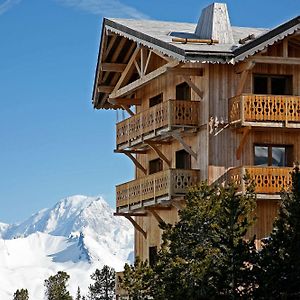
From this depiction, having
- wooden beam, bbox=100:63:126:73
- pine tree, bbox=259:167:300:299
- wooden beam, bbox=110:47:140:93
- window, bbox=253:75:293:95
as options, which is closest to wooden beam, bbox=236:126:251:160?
window, bbox=253:75:293:95

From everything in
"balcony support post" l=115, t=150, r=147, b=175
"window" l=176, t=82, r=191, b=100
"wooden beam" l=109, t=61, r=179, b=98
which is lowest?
"balcony support post" l=115, t=150, r=147, b=175

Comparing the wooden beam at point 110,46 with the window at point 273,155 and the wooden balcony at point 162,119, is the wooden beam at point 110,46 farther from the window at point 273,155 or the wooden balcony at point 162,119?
the window at point 273,155

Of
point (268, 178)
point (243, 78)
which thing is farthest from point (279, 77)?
point (268, 178)

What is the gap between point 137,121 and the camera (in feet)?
169

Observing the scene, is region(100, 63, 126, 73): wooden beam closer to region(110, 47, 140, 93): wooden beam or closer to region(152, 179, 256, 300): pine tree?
region(110, 47, 140, 93): wooden beam

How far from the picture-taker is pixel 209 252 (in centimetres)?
3691

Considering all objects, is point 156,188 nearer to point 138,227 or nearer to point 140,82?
point 140,82

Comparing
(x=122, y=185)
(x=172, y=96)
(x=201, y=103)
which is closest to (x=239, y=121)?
(x=201, y=103)

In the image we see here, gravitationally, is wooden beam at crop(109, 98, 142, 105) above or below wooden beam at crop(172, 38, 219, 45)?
below

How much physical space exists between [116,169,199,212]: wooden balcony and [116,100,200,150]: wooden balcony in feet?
5.86

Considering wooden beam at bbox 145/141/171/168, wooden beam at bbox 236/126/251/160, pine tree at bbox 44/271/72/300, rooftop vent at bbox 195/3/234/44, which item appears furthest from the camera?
pine tree at bbox 44/271/72/300

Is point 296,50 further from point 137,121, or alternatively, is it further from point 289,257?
point 289,257

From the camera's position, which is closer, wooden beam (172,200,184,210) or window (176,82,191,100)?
wooden beam (172,200,184,210)

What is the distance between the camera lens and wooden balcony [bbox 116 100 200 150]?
47469 millimetres
